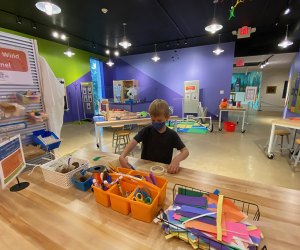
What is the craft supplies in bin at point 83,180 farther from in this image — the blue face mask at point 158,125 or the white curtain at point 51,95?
the white curtain at point 51,95

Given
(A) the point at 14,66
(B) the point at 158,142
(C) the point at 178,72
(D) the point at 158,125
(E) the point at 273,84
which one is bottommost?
(B) the point at 158,142

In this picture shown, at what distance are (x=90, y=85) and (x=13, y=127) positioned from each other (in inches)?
252

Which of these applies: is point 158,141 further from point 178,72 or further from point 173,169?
point 178,72

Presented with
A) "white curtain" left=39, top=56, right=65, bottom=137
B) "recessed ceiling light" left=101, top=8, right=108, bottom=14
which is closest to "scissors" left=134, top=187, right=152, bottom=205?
"white curtain" left=39, top=56, right=65, bottom=137

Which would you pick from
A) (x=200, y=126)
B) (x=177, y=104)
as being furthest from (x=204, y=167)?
(x=177, y=104)

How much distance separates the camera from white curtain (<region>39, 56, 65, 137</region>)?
1842 millimetres

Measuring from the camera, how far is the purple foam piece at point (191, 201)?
71cm

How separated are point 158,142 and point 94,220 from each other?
0.94 m

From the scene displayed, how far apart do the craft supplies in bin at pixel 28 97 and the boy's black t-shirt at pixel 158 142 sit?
46.1 inches

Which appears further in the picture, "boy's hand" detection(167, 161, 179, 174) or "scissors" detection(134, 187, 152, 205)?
"boy's hand" detection(167, 161, 179, 174)

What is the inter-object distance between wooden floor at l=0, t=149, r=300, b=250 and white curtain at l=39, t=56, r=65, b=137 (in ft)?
3.73

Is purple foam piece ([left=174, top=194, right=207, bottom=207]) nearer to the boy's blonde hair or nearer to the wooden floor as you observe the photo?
the wooden floor

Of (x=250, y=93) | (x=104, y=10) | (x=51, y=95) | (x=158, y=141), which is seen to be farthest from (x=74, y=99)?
(x=250, y=93)

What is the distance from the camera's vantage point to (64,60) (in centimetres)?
695
